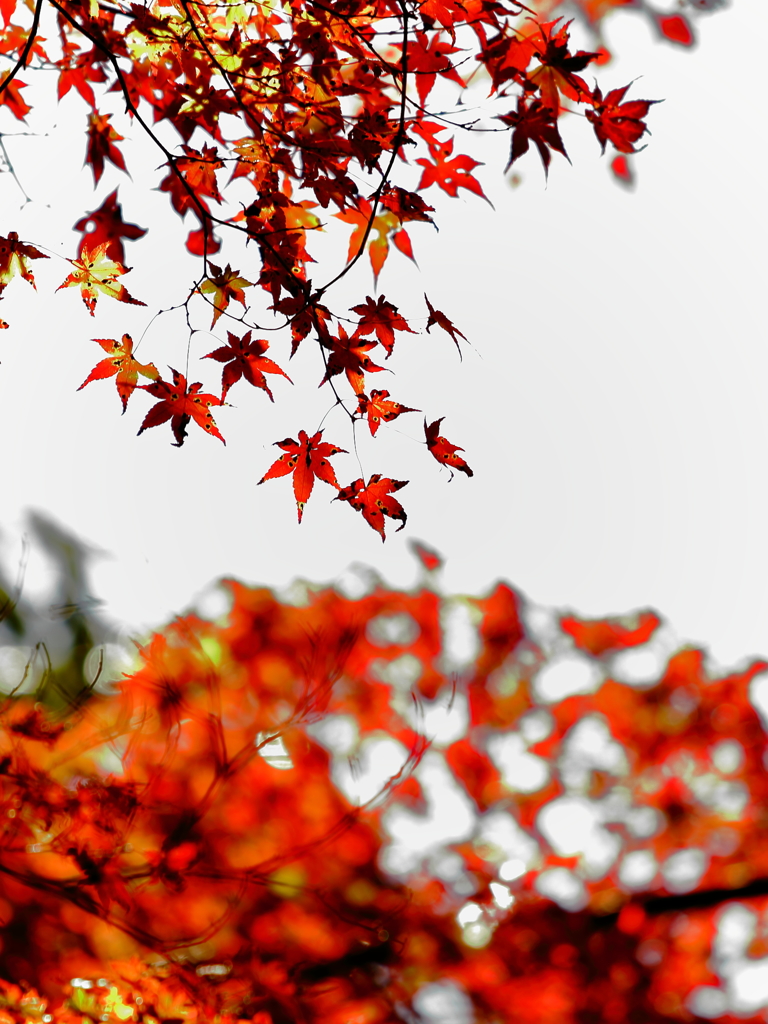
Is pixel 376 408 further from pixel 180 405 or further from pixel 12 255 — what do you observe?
pixel 12 255

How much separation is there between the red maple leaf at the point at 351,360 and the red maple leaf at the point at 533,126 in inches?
23.1

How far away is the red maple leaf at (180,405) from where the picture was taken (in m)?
1.74

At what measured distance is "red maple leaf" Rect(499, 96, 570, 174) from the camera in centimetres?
177

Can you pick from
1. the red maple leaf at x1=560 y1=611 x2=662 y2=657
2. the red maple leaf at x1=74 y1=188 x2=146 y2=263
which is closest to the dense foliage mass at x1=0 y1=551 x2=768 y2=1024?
the red maple leaf at x1=560 y1=611 x2=662 y2=657

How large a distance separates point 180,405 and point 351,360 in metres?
0.44

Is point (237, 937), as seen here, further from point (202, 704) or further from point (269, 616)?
point (269, 616)

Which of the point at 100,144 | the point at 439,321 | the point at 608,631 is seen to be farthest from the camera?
the point at 608,631

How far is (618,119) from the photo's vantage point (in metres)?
1.87

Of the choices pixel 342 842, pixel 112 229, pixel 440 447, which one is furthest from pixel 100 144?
pixel 342 842

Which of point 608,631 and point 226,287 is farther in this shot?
point 608,631

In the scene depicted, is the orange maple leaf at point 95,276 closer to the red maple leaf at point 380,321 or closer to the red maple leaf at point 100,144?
the red maple leaf at point 380,321

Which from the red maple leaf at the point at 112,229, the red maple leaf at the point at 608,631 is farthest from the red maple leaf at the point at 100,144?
the red maple leaf at the point at 608,631

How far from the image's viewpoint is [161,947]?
3322mm

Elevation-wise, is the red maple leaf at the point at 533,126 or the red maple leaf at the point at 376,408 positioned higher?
the red maple leaf at the point at 533,126
